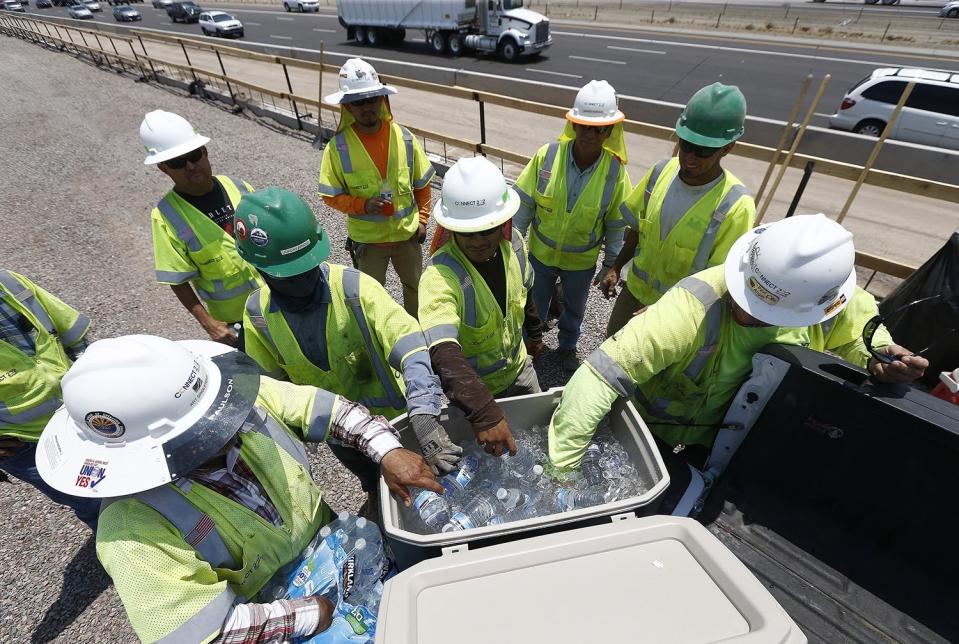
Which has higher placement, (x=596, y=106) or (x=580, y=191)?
(x=596, y=106)

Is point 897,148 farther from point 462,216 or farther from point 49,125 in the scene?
point 49,125

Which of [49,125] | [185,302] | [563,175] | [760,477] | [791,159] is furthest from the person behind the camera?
[49,125]

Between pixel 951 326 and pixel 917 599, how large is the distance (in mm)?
2180

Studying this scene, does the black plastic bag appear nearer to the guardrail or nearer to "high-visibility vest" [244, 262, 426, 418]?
the guardrail

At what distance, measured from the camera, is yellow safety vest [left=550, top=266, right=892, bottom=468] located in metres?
1.95

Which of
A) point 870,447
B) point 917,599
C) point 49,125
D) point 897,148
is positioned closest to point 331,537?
point 870,447

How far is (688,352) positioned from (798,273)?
0.54 metres

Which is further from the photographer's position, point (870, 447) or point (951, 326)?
point (951, 326)

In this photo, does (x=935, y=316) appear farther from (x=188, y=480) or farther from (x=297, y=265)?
(x=188, y=480)

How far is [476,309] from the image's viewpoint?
2387mm

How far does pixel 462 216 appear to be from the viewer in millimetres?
2229

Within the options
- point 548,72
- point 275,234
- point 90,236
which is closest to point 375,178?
point 275,234

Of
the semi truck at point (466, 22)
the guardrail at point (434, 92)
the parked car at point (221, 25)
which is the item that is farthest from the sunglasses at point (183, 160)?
the parked car at point (221, 25)

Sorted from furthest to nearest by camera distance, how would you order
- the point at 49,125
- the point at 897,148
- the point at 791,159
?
the point at 49,125, the point at 897,148, the point at 791,159
